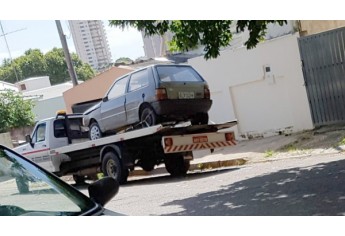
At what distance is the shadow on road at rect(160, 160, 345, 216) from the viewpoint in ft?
15.5

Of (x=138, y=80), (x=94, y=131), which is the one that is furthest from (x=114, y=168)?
(x=138, y=80)

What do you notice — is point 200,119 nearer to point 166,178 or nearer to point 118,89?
point 166,178

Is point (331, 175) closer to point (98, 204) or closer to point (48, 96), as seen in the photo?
point (98, 204)

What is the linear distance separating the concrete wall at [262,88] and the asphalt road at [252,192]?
1.73 m

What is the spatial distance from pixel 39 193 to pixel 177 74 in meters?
5.72

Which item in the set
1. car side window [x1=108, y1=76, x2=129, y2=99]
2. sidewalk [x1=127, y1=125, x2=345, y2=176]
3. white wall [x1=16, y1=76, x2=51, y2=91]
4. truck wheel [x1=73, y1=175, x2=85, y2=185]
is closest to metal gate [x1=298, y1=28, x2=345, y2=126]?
sidewalk [x1=127, y1=125, x2=345, y2=176]

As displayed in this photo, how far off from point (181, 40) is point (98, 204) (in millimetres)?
4288

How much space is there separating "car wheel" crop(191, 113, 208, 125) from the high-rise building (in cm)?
185

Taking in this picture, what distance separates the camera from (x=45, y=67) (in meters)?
10.9

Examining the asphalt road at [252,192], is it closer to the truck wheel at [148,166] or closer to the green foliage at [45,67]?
the truck wheel at [148,166]

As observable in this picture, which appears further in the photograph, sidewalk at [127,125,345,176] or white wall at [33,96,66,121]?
white wall at [33,96,66,121]

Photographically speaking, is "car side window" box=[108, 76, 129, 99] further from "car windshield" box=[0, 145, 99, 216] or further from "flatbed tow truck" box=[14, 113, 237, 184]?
"car windshield" box=[0, 145, 99, 216]
